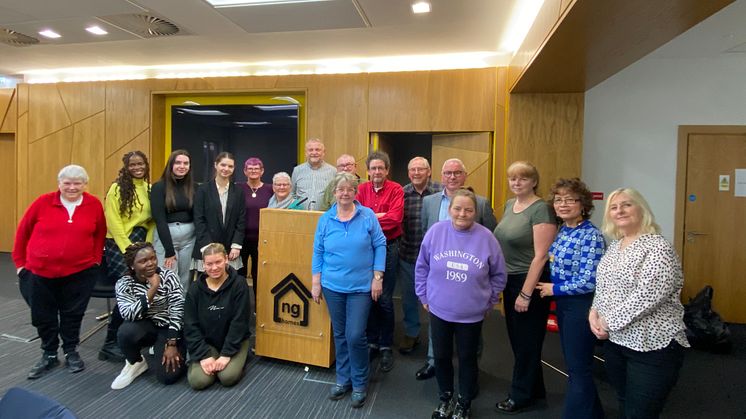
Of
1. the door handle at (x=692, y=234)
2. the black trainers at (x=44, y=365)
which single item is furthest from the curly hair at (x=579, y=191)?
the black trainers at (x=44, y=365)

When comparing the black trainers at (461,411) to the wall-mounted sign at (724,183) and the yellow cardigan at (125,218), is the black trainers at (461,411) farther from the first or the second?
the wall-mounted sign at (724,183)

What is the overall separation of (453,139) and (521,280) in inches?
105

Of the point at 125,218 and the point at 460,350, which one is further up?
the point at 125,218

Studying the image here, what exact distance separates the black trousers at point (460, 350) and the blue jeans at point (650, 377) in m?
0.69

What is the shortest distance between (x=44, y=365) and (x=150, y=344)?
738 mm

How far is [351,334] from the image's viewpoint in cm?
248

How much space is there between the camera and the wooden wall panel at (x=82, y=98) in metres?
5.61

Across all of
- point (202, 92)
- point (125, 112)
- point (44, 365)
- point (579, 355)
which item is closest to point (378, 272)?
point (579, 355)

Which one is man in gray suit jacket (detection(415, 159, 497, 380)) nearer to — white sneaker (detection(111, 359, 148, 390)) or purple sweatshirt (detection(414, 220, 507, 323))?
purple sweatshirt (detection(414, 220, 507, 323))

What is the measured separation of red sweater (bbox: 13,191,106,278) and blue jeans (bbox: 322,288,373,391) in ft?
5.65

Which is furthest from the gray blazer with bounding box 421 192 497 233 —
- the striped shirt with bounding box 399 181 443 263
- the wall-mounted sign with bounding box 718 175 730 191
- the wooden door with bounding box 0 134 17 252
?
the wooden door with bounding box 0 134 17 252

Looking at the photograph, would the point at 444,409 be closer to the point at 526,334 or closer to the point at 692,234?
the point at 526,334

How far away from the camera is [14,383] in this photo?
2730mm

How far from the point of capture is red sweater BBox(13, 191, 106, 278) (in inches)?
108
